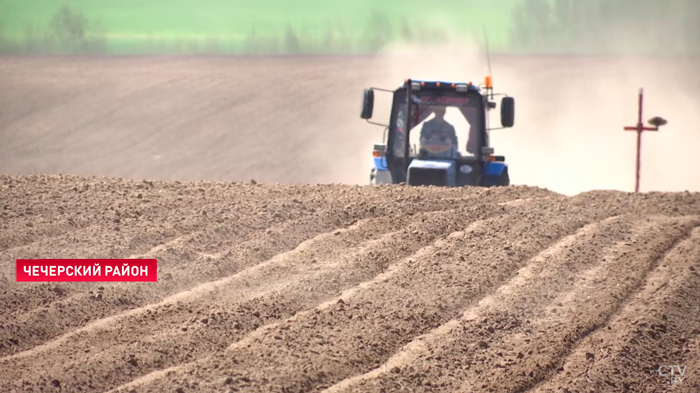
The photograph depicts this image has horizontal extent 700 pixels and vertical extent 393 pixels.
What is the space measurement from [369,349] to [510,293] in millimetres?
1751

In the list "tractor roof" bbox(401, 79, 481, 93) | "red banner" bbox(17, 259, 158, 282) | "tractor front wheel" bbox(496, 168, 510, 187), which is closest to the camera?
"red banner" bbox(17, 259, 158, 282)

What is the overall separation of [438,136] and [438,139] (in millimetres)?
45

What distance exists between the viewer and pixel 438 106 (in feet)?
43.9

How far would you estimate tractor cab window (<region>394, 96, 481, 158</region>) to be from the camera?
13188 mm

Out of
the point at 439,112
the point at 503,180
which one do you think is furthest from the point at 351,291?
the point at 503,180

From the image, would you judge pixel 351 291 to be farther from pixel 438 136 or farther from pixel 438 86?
pixel 438 86

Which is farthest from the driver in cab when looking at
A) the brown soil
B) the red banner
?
the red banner

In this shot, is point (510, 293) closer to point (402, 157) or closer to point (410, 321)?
point (410, 321)

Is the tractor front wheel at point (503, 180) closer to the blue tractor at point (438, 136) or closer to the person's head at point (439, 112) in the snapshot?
the blue tractor at point (438, 136)

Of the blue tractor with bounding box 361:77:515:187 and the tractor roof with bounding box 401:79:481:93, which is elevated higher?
the tractor roof with bounding box 401:79:481:93

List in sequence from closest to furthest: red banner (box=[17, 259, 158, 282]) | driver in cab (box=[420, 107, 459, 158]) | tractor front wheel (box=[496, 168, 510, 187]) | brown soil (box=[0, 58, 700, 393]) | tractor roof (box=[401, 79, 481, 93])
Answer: brown soil (box=[0, 58, 700, 393]) < red banner (box=[17, 259, 158, 282]) < driver in cab (box=[420, 107, 459, 158]) < tractor roof (box=[401, 79, 481, 93]) < tractor front wheel (box=[496, 168, 510, 187])

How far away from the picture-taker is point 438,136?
1318cm

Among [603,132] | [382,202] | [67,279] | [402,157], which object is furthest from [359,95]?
[67,279]

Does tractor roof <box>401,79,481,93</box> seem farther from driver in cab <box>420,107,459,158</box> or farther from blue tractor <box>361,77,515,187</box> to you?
driver in cab <box>420,107,459,158</box>
